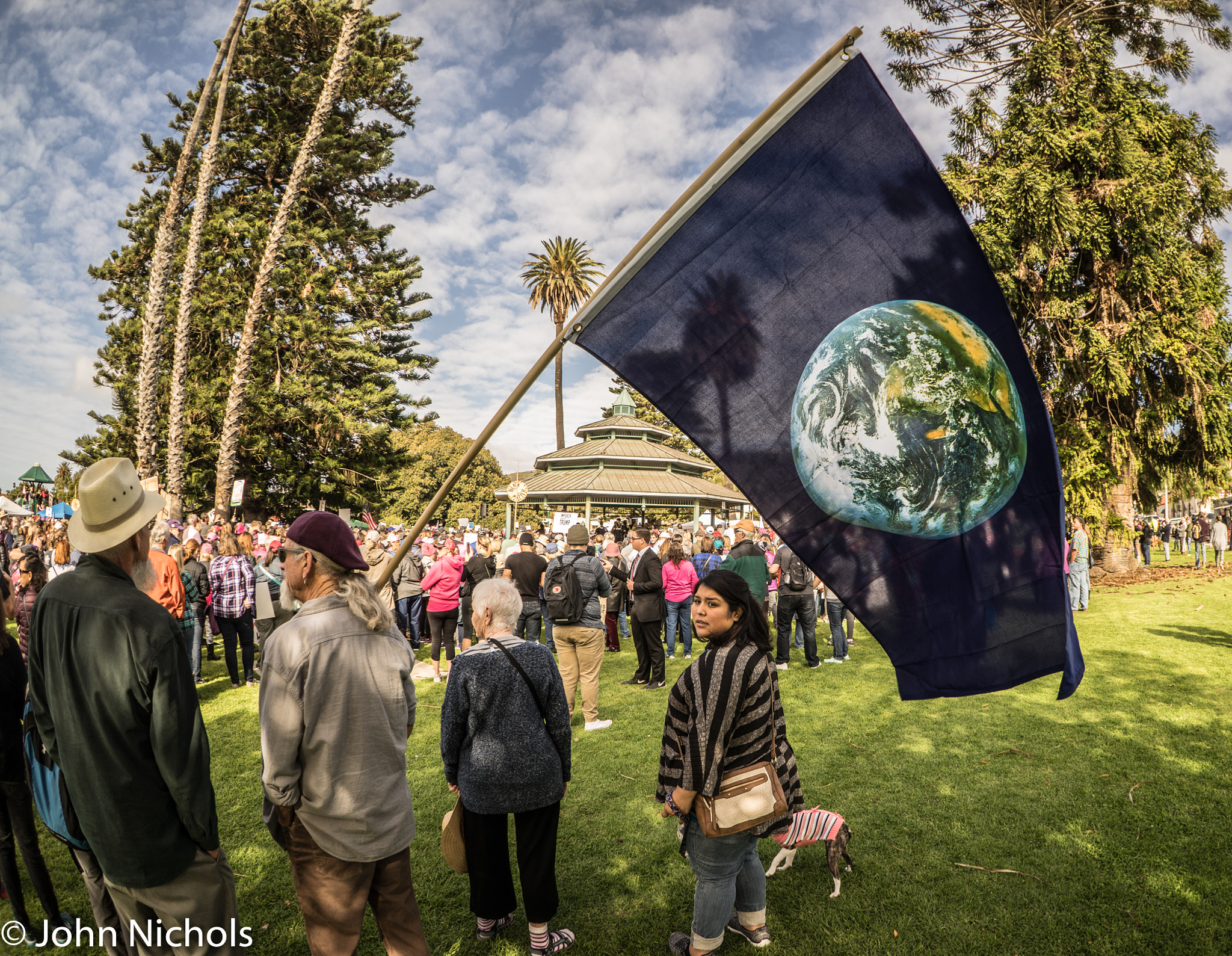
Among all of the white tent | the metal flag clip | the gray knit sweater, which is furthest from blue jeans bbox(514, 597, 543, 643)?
the white tent

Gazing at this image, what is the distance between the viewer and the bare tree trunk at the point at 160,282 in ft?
56.2

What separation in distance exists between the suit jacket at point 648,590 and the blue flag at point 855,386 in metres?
6.14

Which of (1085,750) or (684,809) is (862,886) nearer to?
(684,809)

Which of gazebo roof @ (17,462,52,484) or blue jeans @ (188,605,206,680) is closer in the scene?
blue jeans @ (188,605,206,680)

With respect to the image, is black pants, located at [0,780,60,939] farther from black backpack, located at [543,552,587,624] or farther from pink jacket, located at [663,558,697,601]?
pink jacket, located at [663,558,697,601]

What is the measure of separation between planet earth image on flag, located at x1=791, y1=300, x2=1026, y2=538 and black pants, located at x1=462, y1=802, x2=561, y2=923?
Answer: 217 cm

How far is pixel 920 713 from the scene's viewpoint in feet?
24.6

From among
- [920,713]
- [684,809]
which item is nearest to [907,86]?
[920,713]

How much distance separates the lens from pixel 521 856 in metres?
3.46

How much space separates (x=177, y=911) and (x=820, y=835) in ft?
10.5

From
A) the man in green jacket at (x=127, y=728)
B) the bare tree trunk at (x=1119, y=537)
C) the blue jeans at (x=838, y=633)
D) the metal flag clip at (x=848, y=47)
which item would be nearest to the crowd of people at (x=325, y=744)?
the man in green jacket at (x=127, y=728)

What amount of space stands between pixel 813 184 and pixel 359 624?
8.50 feet

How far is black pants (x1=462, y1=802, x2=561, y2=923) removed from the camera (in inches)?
135

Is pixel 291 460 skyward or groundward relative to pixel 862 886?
skyward
